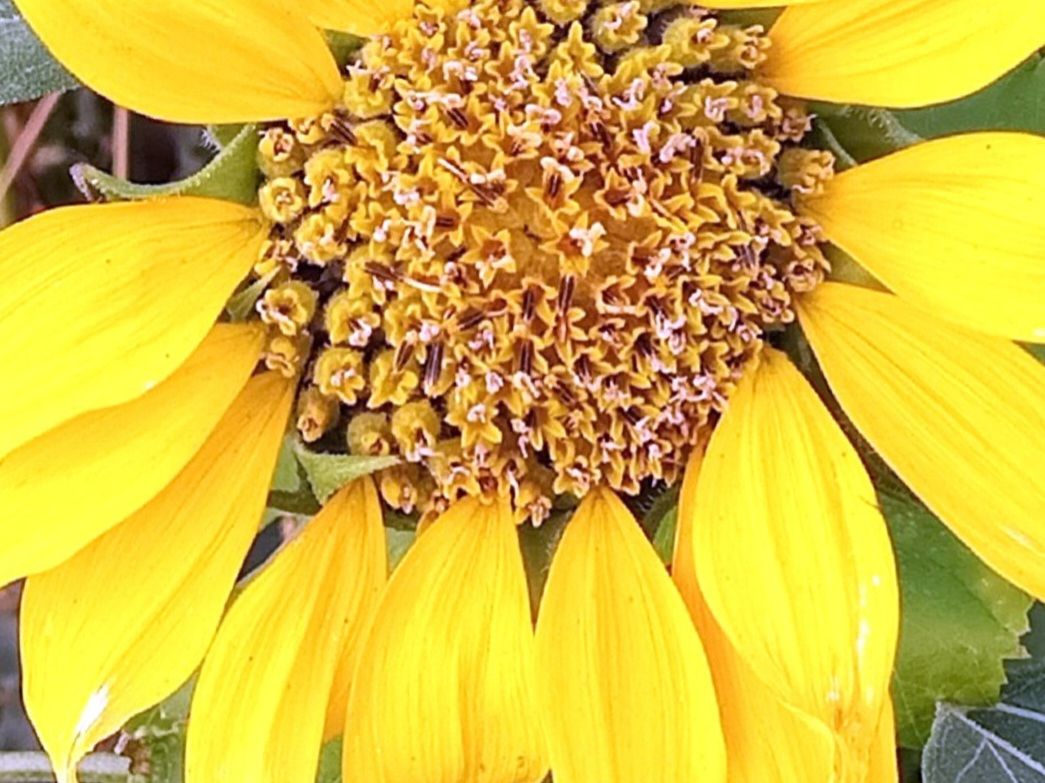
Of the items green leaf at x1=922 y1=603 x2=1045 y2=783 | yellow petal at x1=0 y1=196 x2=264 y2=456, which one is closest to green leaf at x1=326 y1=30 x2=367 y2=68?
yellow petal at x1=0 y1=196 x2=264 y2=456

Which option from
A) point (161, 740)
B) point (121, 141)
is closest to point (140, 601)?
point (161, 740)

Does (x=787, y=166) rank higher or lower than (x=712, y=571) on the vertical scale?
higher

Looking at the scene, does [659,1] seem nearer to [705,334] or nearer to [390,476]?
[705,334]

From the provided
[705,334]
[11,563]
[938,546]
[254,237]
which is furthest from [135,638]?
[938,546]

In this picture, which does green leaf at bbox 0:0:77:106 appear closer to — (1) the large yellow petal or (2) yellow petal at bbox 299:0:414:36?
(2) yellow petal at bbox 299:0:414:36

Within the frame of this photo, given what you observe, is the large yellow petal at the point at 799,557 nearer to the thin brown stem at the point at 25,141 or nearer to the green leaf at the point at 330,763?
the green leaf at the point at 330,763

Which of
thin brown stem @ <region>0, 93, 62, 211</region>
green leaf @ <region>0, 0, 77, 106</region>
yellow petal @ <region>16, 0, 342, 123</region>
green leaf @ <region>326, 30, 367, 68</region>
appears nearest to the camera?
yellow petal @ <region>16, 0, 342, 123</region>

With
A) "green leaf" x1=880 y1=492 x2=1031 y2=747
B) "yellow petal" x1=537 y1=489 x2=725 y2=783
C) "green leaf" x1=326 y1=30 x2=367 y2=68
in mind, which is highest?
"green leaf" x1=326 y1=30 x2=367 y2=68
